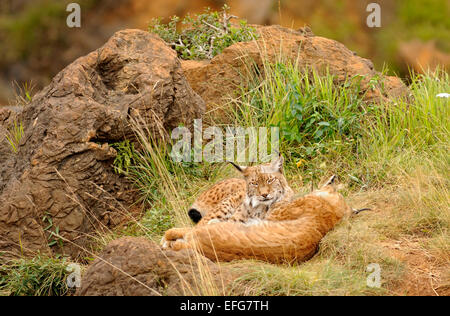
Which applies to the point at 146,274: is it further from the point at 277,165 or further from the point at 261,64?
the point at 261,64

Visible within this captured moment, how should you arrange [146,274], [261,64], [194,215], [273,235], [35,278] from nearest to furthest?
1. [146,274]
2. [273,235]
3. [35,278]
4. [194,215]
5. [261,64]

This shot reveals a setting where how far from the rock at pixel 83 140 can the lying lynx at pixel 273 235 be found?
1.33 meters

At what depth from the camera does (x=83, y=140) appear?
6.71m

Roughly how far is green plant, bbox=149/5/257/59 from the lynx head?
10.2ft

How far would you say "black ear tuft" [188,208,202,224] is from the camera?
22.6 ft

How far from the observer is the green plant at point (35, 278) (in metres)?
5.93

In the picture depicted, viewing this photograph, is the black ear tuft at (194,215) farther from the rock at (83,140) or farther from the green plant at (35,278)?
the green plant at (35,278)

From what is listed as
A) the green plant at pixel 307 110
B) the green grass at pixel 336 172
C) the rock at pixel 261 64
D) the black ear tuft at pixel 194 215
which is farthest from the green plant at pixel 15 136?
the green plant at pixel 307 110

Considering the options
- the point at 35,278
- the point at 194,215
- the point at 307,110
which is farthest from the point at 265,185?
the point at 35,278

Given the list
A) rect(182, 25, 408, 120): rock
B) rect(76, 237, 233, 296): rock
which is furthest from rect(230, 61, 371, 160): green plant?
rect(76, 237, 233, 296): rock

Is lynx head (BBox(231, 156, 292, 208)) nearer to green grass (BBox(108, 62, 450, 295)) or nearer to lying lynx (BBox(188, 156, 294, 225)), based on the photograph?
lying lynx (BBox(188, 156, 294, 225))

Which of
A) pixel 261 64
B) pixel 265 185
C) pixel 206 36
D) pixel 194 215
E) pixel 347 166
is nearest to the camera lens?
pixel 265 185

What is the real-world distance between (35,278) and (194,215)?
1.70m

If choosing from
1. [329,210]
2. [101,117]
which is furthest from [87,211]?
[329,210]
